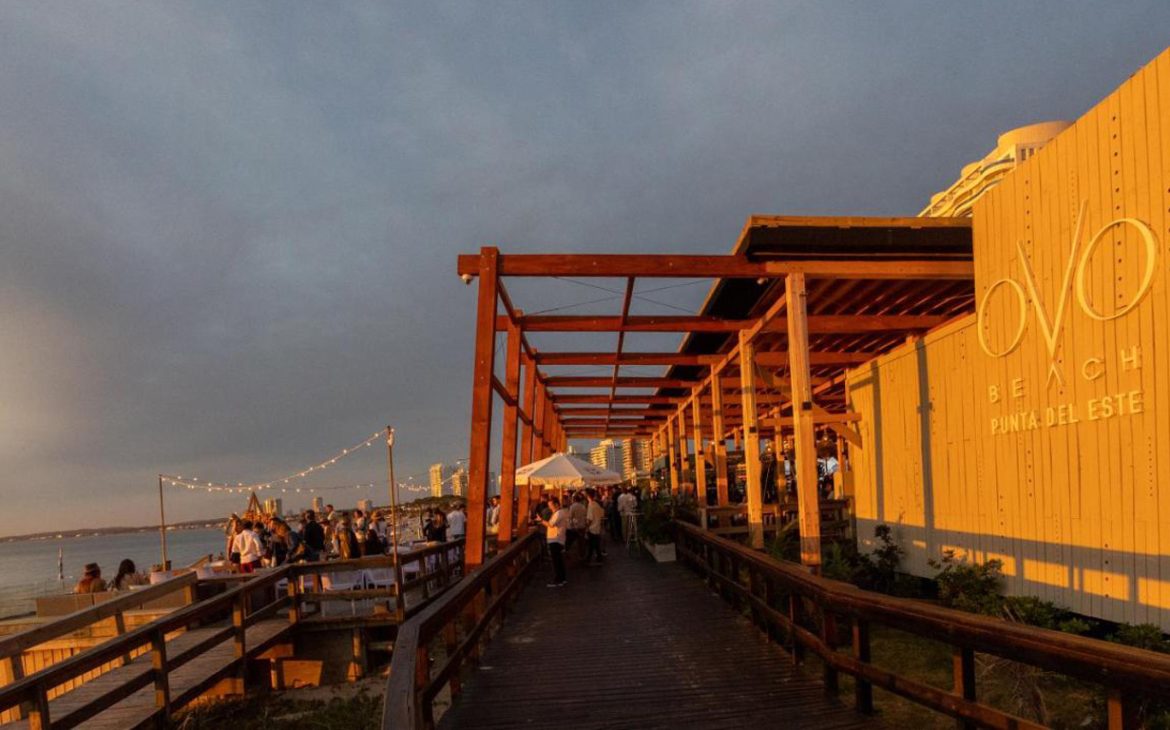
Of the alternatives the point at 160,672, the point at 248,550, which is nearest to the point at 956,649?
the point at 160,672

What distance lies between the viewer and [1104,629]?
22.0 feet

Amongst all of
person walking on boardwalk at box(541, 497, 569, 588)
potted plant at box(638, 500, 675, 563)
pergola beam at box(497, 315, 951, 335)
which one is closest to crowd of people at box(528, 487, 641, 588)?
person walking on boardwalk at box(541, 497, 569, 588)

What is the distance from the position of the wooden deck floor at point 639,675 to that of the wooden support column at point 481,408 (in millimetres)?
1123

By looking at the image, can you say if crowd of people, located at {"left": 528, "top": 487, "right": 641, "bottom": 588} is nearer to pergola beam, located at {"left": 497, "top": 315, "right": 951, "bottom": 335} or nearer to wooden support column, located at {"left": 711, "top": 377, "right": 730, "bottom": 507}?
wooden support column, located at {"left": 711, "top": 377, "right": 730, "bottom": 507}

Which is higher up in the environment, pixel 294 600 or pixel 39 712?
pixel 39 712

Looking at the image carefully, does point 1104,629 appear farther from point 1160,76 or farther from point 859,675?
point 1160,76

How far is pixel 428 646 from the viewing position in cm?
586

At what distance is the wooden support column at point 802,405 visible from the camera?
9.50m

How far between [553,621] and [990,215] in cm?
670

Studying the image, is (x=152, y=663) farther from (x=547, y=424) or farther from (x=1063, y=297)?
(x=547, y=424)

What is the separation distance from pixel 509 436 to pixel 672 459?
48.2 feet

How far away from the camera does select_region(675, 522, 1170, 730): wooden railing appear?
2826 millimetres

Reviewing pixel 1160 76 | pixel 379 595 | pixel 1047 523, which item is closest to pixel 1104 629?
pixel 1047 523

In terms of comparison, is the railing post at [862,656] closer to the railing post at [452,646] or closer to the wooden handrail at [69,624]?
the railing post at [452,646]
